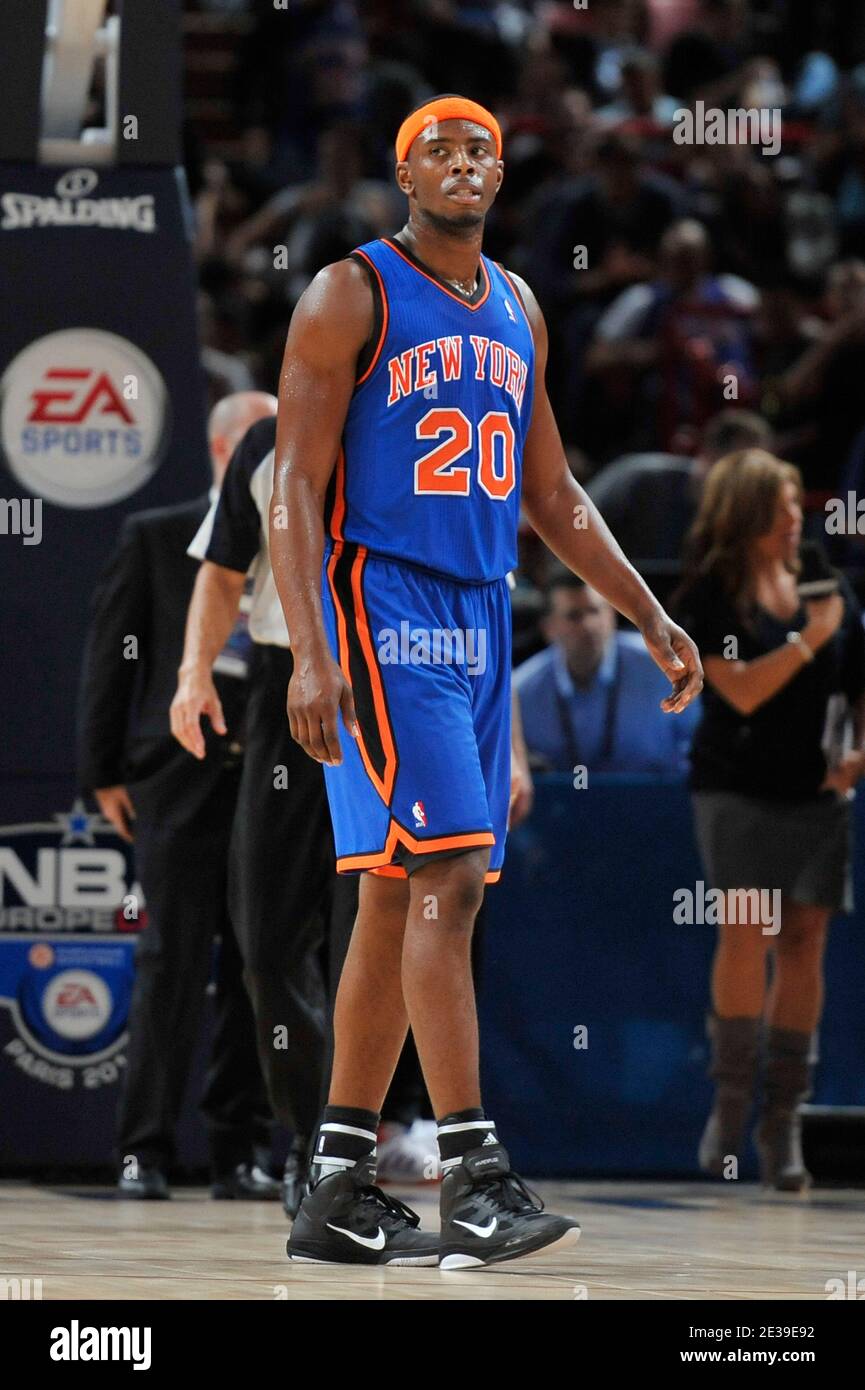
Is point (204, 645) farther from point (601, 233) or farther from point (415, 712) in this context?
point (601, 233)

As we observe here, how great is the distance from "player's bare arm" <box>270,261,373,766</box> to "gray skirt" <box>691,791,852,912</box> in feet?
8.80

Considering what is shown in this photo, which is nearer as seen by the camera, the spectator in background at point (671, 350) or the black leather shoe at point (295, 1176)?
the black leather shoe at point (295, 1176)

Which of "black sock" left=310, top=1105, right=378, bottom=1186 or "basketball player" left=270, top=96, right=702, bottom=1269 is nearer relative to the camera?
"basketball player" left=270, top=96, right=702, bottom=1269

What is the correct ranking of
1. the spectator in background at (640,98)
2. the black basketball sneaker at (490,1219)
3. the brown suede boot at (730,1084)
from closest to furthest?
the black basketball sneaker at (490,1219)
the brown suede boot at (730,1084)
the spectator in background at (640,98)

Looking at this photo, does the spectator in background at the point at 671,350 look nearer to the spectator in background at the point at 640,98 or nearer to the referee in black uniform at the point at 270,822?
the spectator in background at the point at 640,98

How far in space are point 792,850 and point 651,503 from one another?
111 inches

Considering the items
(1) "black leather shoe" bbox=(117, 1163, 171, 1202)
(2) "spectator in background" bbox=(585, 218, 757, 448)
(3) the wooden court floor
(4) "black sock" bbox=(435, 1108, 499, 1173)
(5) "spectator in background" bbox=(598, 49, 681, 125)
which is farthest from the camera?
(5) "spectator in background" bbox=(598, 49, 681, 125)

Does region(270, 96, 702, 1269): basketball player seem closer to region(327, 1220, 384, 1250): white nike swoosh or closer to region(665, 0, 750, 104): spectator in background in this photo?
region(327, 1220, 384, 1250): white nike swoosh

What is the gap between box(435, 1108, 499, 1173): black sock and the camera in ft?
13.9

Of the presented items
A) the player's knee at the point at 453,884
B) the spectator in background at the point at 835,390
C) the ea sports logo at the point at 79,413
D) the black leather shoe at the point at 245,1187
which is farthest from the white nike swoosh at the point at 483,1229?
the spectator in background at the point at 835,390

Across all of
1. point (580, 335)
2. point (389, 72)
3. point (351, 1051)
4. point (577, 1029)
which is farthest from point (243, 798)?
point (389, 72)

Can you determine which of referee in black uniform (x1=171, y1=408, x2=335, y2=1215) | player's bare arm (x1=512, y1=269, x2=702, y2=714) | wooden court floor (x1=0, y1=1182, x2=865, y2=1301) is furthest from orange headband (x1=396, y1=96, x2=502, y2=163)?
wooden court floor (x1=0, y1=1182, x2=865, y2=1301)

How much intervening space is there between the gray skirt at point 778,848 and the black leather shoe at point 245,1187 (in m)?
1.50

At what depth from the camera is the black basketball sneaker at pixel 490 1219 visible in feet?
13.5
